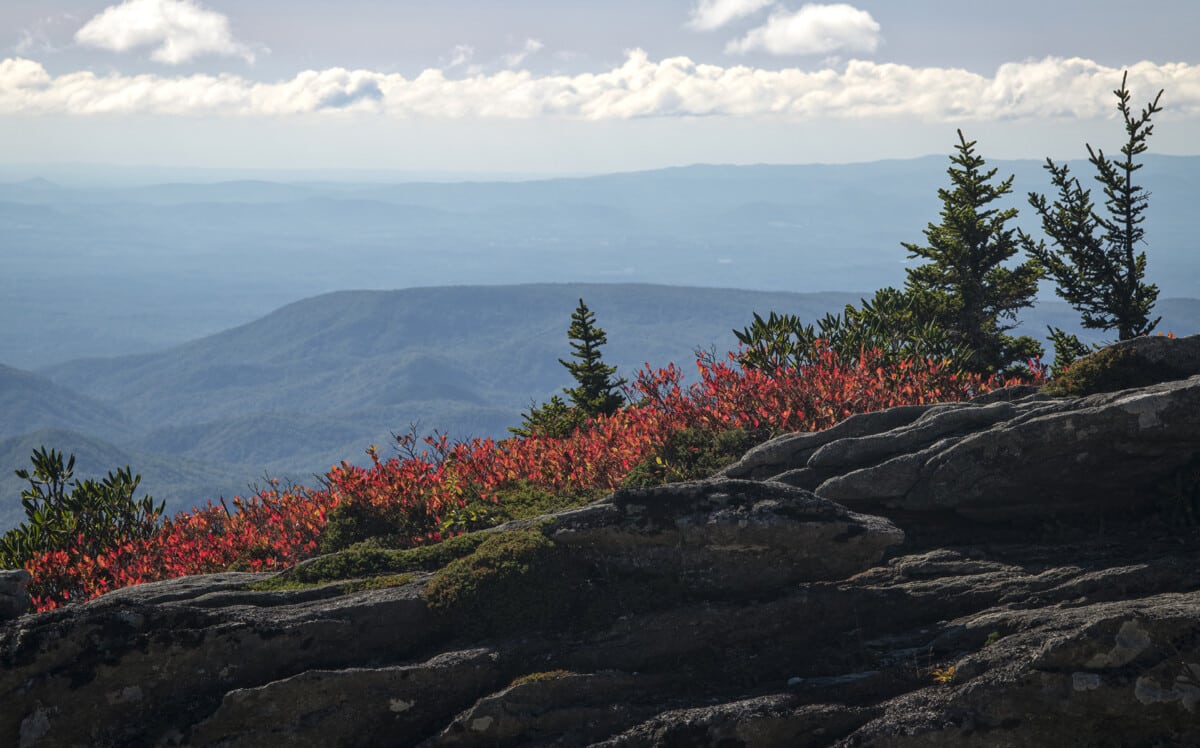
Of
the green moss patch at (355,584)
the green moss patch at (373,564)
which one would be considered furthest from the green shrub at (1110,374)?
the green moss patch at (355,584)

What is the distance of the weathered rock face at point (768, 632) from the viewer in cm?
788

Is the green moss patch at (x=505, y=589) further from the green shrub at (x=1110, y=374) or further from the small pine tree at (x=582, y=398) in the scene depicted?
the small pine tree at (x=582, y=398)

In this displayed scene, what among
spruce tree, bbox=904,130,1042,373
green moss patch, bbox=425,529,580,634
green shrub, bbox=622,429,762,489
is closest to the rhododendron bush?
green shrub, bbox=622,429,762,489

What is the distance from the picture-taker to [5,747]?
28.2ft

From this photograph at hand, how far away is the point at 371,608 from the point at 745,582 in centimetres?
391

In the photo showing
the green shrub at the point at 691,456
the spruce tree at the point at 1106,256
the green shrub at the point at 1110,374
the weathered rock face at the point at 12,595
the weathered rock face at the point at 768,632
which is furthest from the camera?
the spruce tree at the point at 1106,256

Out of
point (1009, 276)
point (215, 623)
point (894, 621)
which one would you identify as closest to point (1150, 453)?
point (894, 621)

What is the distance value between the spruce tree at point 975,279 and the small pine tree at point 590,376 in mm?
8001

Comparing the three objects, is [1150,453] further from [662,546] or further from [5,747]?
[5,747]

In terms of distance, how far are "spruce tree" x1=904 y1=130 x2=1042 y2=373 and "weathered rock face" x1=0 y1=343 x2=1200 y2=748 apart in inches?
517

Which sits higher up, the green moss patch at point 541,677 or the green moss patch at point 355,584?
the green moss patch at point 355,584

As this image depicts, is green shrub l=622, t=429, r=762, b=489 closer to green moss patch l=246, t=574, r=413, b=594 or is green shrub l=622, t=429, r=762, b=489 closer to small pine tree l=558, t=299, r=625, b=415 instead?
green moss patch l=246, t=574, r=413, b=594

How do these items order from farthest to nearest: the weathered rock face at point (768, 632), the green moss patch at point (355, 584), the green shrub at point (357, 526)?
the green shrub at point (357, 526) → the green moss patch at point (355, 584) → the weathered rock face at point (768, 632)

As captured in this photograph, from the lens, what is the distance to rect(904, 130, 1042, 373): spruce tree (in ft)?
77.8
